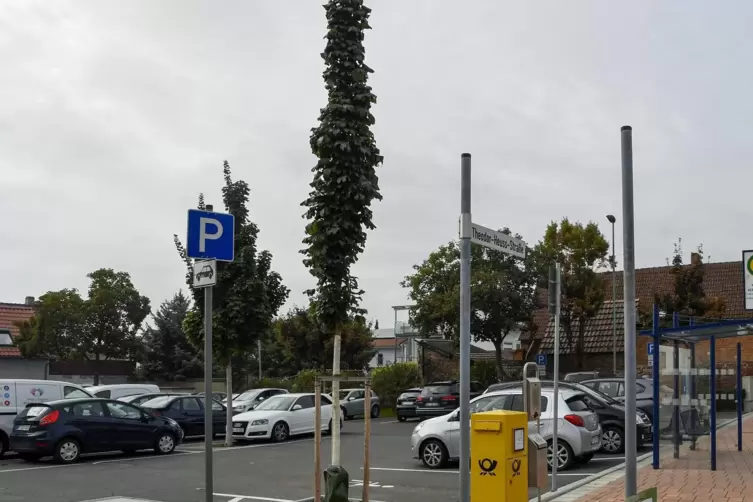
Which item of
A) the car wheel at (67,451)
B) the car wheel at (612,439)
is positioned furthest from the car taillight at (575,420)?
the car wheel at (67,451)

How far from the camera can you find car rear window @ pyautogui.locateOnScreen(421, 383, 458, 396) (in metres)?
32.0

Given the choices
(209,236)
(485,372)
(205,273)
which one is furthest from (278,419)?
(485,372)

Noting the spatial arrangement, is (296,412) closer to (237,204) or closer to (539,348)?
(237,204)

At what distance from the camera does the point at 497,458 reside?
9.59m

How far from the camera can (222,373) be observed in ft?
167

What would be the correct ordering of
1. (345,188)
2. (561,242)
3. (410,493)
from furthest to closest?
(561,242) < (410,493) < (345,188)

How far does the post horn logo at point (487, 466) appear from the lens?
31.6 feet

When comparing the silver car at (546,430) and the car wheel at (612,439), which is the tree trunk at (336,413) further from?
the car wheel at (612,439)

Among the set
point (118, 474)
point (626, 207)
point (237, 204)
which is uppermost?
point (237, 204)

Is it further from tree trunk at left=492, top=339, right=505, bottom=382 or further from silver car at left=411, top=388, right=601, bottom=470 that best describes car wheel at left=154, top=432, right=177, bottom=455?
tree trunk at left=492, top=339, right=505, bottom=382

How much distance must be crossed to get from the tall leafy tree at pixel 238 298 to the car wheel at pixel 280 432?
6.40ft

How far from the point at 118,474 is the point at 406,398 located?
61.1 ft

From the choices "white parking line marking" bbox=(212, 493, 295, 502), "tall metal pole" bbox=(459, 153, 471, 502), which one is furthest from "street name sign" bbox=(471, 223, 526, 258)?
"white parking line marking" bbox=(212, 493, 295, 502)

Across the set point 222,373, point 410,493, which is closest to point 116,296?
point 222,373
